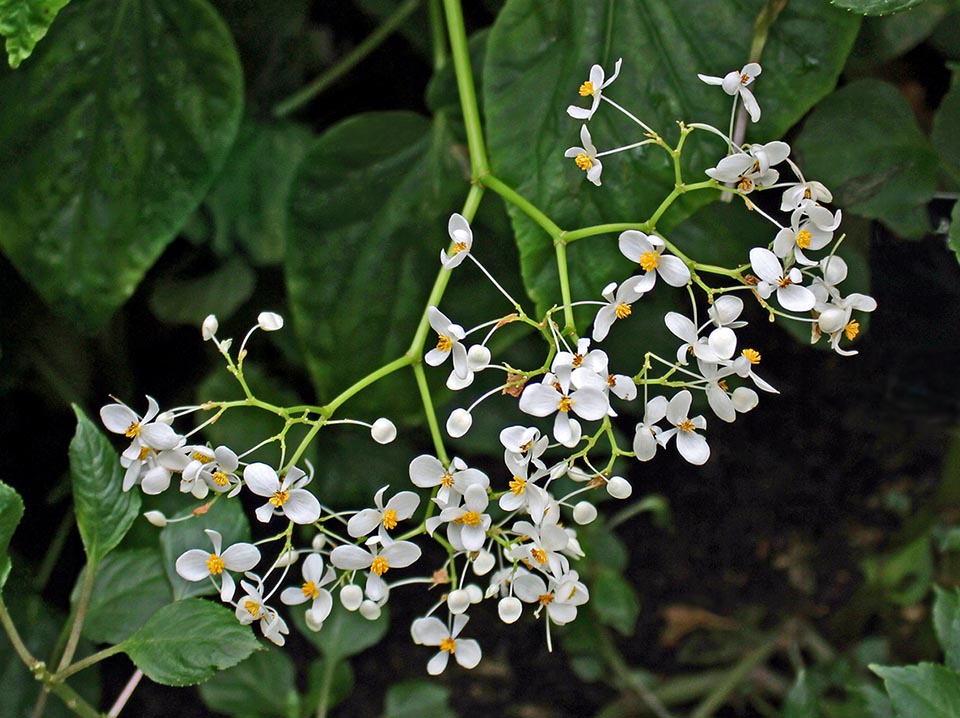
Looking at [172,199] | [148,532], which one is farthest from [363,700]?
[172,199]

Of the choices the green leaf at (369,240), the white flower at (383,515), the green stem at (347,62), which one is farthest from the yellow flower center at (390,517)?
the green stem at (347,62)

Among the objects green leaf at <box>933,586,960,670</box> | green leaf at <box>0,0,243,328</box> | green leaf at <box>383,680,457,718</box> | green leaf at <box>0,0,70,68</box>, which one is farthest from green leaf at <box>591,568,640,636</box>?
green leaf at <box>0,0,70,68</box>

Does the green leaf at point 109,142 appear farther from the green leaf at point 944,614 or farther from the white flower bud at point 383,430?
the green leaf at point 944,614

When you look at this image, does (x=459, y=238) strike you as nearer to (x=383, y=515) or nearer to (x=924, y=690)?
(x=383, y=515)

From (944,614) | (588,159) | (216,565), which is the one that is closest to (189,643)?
(216,565)

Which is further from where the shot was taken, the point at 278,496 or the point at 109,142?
the point at 109,142

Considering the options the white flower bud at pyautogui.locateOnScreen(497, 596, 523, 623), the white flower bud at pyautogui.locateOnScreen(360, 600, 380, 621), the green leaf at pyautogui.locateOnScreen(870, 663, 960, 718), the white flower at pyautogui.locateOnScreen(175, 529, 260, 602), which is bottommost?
the green leaf at pyautogui.locateOnScreen(870, 663, 960, 718)

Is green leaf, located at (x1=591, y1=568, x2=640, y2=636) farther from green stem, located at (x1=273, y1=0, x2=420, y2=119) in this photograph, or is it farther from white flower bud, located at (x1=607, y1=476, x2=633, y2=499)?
green stem, located at (x1=273, y1=0, x2=420, y2=119)
